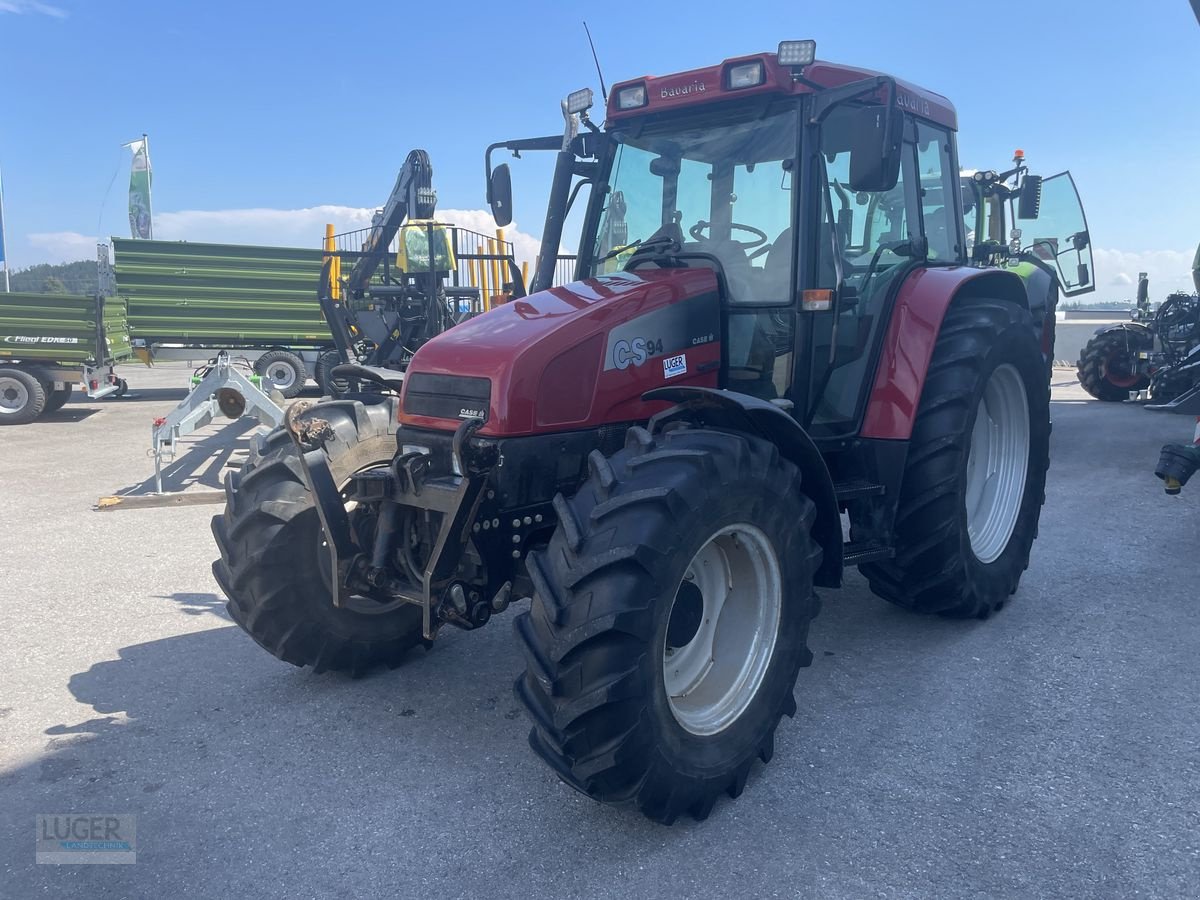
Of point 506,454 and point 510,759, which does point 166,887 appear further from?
point 506,454

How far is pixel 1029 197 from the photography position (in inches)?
357

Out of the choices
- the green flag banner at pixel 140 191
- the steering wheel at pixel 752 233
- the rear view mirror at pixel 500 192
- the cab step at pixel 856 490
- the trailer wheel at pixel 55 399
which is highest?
the green flag banner at pixel 140 191

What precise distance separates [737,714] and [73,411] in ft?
45.8

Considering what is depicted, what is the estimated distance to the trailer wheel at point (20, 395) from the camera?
12.7m

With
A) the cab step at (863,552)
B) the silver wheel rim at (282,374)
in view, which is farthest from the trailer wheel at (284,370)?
the cab step at (863,552)

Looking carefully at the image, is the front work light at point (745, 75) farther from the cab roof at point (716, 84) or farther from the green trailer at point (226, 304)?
the green trailer at point (226, 304)

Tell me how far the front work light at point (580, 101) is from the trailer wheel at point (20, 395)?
11477 mm

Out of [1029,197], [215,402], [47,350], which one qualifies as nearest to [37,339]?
[47,350]

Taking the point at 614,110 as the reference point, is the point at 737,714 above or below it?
below

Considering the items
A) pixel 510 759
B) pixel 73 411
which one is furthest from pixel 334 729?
pixel 73 411

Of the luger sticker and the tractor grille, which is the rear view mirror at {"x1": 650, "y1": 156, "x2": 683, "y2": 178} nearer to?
the luger sticker

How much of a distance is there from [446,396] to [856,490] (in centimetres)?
184

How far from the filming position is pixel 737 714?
310 cm

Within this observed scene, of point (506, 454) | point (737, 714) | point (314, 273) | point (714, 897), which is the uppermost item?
point (314, 273)
